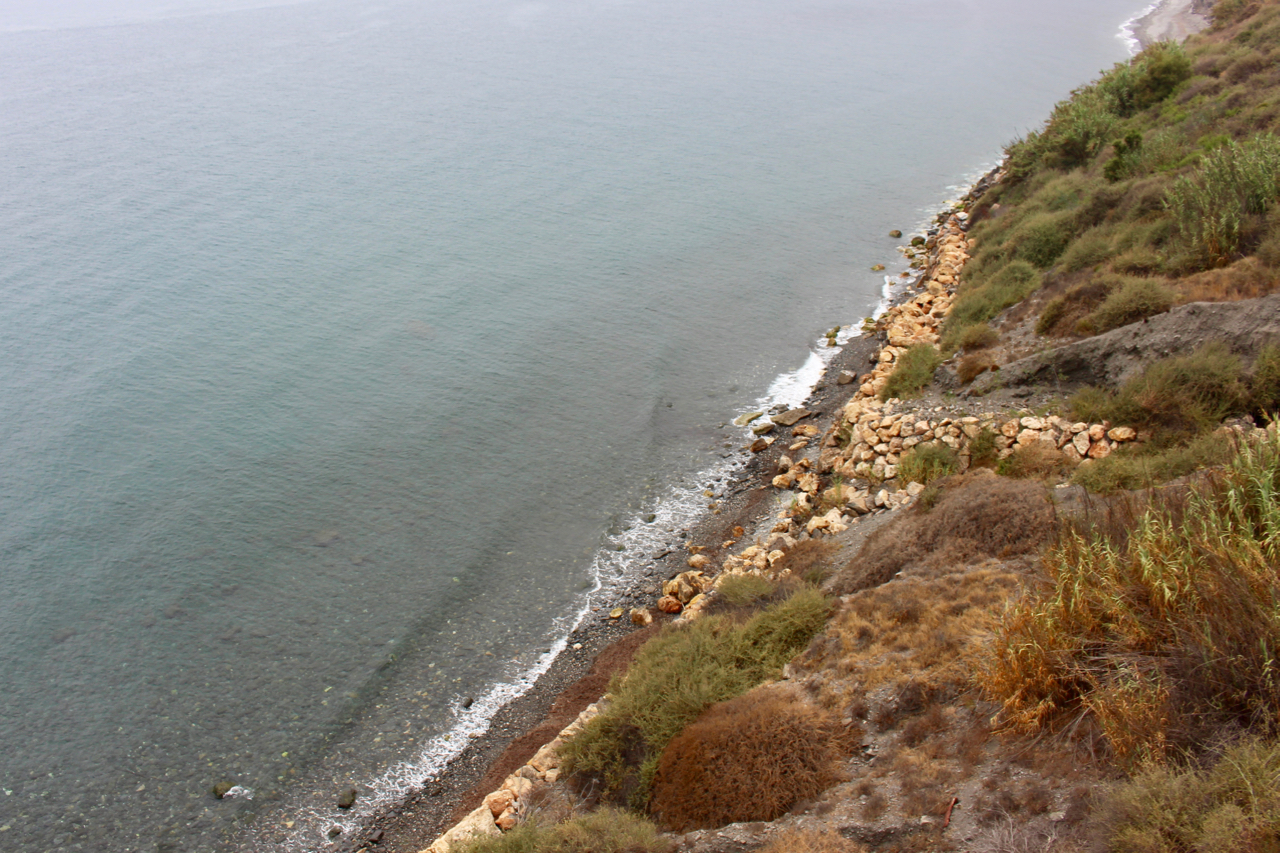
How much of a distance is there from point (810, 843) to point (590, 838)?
2466 mm

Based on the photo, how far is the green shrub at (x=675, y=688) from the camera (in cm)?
1096

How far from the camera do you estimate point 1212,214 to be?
17.4m

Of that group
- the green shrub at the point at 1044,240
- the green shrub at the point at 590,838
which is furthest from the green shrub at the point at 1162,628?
the green shrub at the point at 1044,240

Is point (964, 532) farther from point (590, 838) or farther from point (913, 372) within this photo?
point (913, 372)

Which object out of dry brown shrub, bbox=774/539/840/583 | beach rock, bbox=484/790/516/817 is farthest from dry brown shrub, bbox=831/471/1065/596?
beach rock, bbox=484/790/516/817

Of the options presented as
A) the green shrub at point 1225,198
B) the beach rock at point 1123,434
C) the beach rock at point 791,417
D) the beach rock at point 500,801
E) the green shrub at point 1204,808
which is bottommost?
the beach rock at point 500,801

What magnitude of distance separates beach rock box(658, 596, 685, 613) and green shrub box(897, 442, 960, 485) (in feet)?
17.4

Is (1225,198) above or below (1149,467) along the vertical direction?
above

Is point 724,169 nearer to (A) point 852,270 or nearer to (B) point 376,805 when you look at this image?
(A) point 852,270

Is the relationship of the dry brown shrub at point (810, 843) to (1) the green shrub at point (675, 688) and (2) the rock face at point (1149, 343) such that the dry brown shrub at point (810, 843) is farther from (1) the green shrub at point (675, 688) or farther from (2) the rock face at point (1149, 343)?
(2) the rock face at point (1149, 343)

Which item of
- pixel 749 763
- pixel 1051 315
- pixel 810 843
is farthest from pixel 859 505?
pixel 810 843

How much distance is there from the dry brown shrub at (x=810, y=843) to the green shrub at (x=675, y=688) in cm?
256

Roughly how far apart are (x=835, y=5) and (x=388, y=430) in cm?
9242

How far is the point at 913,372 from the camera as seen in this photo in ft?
69.1
